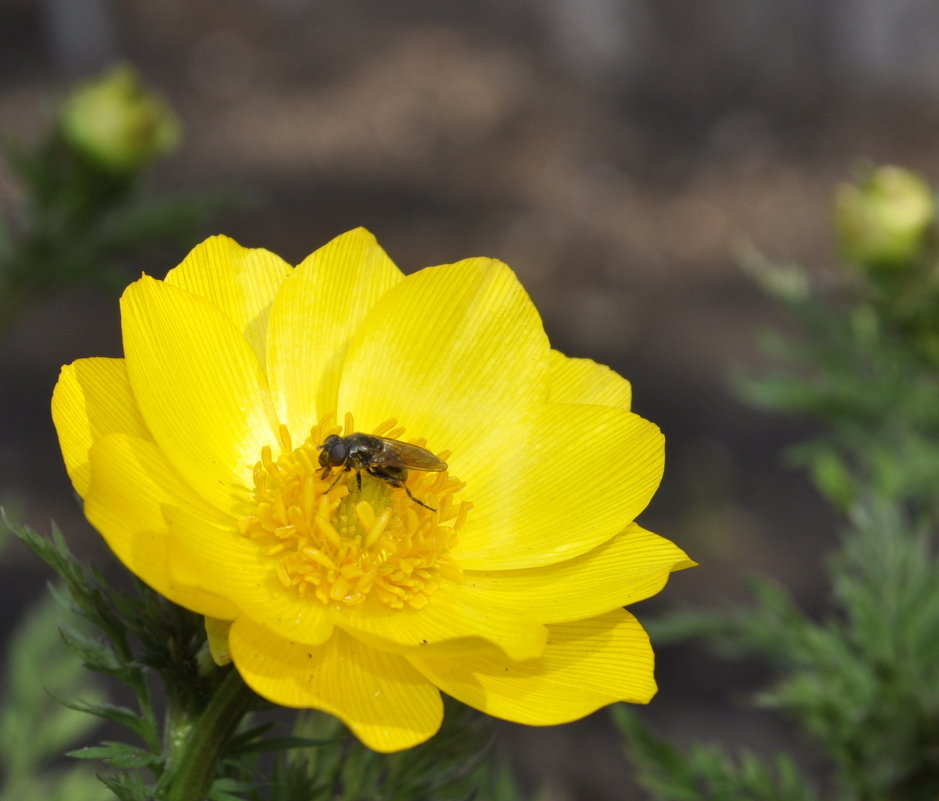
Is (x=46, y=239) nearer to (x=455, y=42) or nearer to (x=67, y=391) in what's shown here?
(x=67, y=391)

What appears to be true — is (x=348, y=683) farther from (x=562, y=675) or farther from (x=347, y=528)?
(x=347, y=528)

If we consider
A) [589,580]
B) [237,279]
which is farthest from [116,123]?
[589,580]

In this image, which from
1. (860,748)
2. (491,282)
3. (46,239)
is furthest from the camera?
(46,239)

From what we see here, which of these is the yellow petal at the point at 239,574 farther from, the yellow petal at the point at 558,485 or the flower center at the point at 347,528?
the yellow petal at the point at 558,485

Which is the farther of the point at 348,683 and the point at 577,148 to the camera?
the point at 577,148

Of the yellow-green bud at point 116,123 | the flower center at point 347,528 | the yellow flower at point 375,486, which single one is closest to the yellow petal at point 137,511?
the yellow flower at point 375,486

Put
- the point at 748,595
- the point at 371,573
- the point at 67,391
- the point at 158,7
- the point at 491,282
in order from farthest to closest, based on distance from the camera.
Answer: the point at 158,7 → the point at 748,595 → the point at 491,282 → the point at 371,573 → the point at 67,391

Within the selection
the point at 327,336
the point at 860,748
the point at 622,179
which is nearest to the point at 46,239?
the point at 327,336
